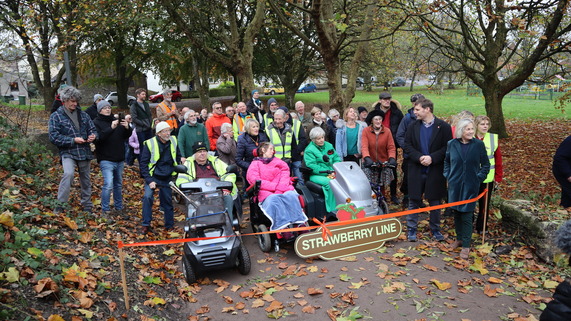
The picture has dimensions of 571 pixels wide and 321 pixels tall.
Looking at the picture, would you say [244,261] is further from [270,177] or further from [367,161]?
[367,161]

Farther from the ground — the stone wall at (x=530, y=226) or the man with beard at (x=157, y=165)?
the man with beard at (x=157, y=165)

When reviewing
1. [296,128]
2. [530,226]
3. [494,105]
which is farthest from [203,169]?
[494,105]

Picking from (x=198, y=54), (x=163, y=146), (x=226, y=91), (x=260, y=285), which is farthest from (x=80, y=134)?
(x=226, y=91)

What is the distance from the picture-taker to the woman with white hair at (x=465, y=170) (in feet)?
19.6

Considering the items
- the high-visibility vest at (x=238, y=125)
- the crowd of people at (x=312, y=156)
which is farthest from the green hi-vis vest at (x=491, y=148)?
the high-visibility vest at (x=238, y=125)

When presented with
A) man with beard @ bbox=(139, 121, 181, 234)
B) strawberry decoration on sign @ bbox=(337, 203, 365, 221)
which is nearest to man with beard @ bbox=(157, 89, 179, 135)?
man with beard @ bbox=(139, 121, 181, 234)

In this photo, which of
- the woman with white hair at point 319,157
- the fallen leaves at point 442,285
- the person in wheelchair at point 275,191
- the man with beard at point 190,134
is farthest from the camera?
the man with beard at point 190,134

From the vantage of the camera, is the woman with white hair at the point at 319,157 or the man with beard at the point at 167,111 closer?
the woman with white hair at the point at 319,157

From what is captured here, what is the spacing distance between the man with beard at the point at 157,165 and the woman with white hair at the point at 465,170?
4.52 m

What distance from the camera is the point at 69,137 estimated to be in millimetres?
6629

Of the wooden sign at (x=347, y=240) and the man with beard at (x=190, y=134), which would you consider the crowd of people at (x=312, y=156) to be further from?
the wooden sign at (x=347, y=240)

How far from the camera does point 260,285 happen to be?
18.4ft

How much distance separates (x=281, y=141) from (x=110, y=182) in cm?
319

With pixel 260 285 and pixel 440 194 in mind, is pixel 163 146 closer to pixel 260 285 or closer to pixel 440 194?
pixel 260 285
